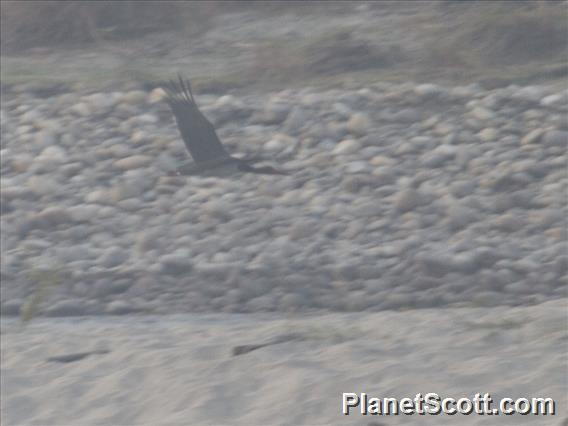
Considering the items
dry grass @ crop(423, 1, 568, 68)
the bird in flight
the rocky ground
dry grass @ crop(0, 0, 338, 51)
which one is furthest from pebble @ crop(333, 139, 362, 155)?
dry grass @ crop(0, 0, 338, 51)

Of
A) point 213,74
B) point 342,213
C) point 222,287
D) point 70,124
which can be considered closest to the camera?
point 222,287

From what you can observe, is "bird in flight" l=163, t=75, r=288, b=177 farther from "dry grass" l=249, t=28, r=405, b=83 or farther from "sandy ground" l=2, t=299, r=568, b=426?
"sandy ground" l=2, t=299, r=568, b=426

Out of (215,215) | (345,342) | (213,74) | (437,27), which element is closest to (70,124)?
(213,74)

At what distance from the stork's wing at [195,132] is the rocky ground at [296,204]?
18 centimetres

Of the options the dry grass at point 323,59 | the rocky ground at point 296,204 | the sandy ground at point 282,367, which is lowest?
the sandy ground at point 282,367

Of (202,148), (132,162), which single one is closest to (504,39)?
(202,148)

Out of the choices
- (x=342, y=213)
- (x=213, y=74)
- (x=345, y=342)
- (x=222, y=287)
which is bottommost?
(x=345, y=342)

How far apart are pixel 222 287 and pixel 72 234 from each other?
1.05m

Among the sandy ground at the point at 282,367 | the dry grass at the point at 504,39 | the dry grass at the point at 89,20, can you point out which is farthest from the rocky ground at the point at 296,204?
the dry grass at the point at 89,20

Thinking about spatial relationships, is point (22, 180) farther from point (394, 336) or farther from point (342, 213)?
point (394, 336)

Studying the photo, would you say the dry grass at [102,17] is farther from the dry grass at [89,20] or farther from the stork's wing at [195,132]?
the stork's wing at [195,132]

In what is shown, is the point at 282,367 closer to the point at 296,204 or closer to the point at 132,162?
the point at 296,204

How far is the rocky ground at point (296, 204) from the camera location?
5.36 m

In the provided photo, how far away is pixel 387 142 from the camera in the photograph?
6820mm
